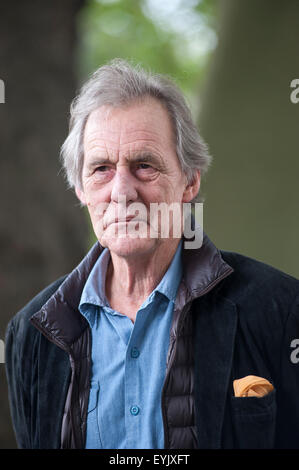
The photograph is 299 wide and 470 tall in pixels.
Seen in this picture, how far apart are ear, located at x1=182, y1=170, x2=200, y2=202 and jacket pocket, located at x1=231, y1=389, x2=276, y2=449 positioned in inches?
17.2

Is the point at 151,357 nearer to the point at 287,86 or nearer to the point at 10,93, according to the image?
the point at 287,86

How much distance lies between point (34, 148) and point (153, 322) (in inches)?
42.8

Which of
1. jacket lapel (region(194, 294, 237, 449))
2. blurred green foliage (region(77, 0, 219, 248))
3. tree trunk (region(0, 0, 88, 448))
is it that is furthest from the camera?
blurred green foliage (region(77, 0, 219, 248))

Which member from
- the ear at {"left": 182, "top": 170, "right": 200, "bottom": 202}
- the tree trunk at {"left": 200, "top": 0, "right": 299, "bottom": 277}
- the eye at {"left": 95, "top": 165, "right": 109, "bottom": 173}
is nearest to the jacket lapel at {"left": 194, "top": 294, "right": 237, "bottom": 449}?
the ear at {"left": 182, "top": 170, "right": 200, "bottom": 202}

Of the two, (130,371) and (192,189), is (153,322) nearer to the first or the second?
(130,371)

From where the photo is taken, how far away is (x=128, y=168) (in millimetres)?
988

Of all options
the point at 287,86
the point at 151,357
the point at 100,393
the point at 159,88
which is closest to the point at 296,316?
the point at 151,357

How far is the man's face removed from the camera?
3.19 feet

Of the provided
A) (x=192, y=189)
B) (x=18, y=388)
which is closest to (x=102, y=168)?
(x=192, y=189)

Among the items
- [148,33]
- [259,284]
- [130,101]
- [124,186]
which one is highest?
[148,33]

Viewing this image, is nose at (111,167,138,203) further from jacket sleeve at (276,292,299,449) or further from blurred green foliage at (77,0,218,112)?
blurred green foliage at (77,0,218,112)

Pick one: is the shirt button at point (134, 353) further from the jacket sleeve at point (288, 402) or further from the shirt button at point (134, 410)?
the jacket sleeve at point (288, 402)

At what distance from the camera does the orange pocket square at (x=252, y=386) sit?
92cm

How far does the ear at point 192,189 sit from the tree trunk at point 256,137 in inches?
15.3
